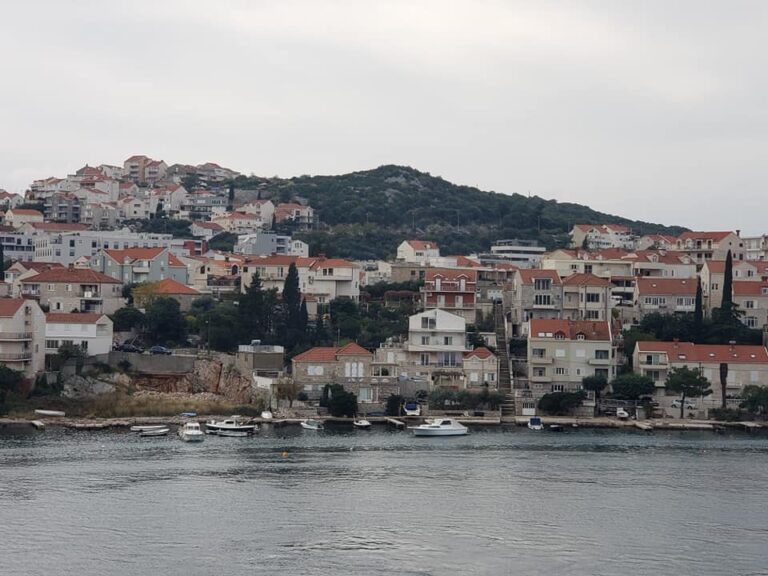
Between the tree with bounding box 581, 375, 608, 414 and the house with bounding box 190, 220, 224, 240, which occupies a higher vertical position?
the house with bounding box 190, 220, 224, 240

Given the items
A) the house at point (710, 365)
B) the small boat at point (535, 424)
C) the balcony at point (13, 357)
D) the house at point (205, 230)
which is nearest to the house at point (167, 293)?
the balcony at point (13, 357)

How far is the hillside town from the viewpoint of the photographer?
52.0 m

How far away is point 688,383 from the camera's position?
51.5m

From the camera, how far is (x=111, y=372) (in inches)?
2072

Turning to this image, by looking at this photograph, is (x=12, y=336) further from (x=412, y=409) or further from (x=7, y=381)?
(x=412, y=409)

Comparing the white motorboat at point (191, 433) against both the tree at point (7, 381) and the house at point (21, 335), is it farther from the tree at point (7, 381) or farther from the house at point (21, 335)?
the house at point (21, 335)

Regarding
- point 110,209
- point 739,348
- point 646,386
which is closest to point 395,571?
point 646,386

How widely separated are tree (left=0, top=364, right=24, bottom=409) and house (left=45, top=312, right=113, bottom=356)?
3.41m

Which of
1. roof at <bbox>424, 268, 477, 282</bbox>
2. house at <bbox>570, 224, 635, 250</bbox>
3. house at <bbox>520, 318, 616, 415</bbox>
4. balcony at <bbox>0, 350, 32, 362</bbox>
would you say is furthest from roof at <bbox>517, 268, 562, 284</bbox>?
house at <bbox>570, 224, 635, 250</bbox>

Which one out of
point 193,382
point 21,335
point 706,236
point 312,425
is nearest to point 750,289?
point 706,236

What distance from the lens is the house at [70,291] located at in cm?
5931

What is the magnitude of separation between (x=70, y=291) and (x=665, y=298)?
1151 inches

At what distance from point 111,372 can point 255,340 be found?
629 cm

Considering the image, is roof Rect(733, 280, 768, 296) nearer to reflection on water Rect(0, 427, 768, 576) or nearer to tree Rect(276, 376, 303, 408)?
reflection on water Rect(0, 427, 768, 576)
